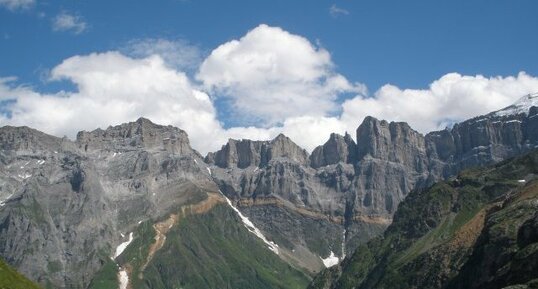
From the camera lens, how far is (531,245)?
630ft

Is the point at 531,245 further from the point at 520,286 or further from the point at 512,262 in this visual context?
the point at 520,286

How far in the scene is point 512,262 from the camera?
7785 inches

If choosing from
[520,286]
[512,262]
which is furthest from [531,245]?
[520,286]

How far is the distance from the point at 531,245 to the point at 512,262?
27.6ft

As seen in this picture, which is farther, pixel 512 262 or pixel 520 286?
pixel 512 262

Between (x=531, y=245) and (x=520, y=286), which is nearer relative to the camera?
(x=520, y=286)

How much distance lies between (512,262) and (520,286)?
44873 mm

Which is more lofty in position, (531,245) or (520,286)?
(531,245)

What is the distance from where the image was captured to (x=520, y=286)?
155 metres

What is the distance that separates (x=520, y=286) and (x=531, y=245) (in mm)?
40742
